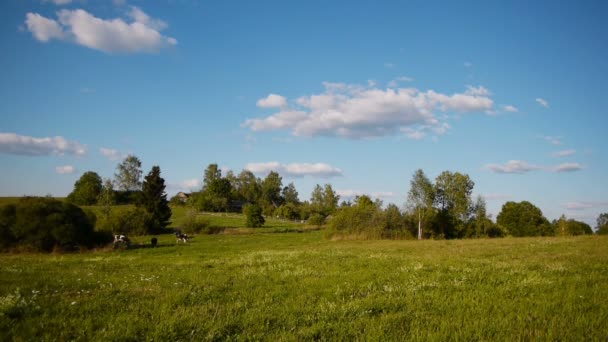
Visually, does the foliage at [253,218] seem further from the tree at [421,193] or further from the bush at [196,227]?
the tree at [421,193]

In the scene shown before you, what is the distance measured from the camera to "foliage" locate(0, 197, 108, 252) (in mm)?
35594

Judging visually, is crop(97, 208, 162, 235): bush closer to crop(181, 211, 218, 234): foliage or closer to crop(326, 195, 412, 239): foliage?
crop(181, 211, 218, 234): foliage

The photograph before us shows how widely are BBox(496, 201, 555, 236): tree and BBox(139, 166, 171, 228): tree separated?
78.5m

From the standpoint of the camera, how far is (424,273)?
1377cm

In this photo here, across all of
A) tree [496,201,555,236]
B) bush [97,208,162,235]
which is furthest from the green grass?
tree [496,201,555,236]

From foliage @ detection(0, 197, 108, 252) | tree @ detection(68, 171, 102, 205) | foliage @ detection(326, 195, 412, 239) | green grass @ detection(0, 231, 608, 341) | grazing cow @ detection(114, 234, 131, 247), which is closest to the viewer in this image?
green grass @ detection(0, 231, 608, 341)

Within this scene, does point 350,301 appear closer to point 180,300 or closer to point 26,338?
point 180,300

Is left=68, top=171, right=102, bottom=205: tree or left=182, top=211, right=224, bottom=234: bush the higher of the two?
left=68, top=171, right=102, bottom=205: tree

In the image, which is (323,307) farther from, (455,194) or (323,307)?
(455,194)

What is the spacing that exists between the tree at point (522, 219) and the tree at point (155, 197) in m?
78.5

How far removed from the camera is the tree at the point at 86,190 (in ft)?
408

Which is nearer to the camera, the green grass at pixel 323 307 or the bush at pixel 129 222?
the green grass at pixel 323 307

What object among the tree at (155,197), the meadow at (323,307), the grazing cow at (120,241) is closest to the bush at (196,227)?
the tree at (155,197)

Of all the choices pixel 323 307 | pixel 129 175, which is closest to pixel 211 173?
pixel 129 175
